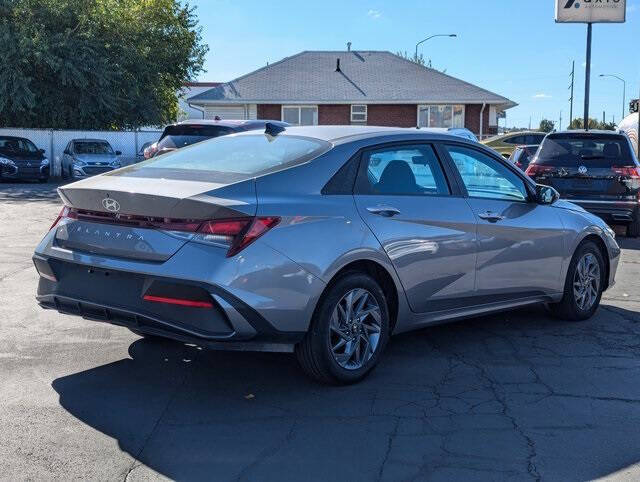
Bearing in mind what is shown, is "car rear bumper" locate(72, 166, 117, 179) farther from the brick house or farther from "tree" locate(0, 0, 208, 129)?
the brick house

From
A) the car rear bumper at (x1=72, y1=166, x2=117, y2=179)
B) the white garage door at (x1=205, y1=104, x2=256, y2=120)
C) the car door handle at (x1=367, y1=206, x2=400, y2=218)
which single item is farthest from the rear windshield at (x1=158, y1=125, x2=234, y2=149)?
the white garage door at (x1=205, y1=104, x2=256, y2=120)

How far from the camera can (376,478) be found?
364cm

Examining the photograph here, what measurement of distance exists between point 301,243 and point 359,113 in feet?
107

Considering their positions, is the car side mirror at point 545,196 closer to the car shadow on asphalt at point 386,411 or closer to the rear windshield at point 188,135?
the car shadow on asphalt at point 386,411

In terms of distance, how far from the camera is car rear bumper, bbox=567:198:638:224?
A: 1156 cm

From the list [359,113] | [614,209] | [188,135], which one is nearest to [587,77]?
[359,113]

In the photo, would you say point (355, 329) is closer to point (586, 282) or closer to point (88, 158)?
point (586, 282)

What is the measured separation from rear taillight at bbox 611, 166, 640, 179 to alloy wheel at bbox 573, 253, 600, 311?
5.09 metres

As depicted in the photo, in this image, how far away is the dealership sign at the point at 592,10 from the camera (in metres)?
25.7

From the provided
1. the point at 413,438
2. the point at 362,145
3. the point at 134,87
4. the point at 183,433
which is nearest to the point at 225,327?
the point at 183,433

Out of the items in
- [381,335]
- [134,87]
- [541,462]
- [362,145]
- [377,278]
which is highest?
[134,87]

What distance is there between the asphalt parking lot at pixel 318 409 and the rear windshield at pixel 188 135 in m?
7.41

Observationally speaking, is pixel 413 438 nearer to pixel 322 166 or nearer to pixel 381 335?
pixel 381 335

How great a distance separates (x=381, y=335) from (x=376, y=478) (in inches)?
60.0
